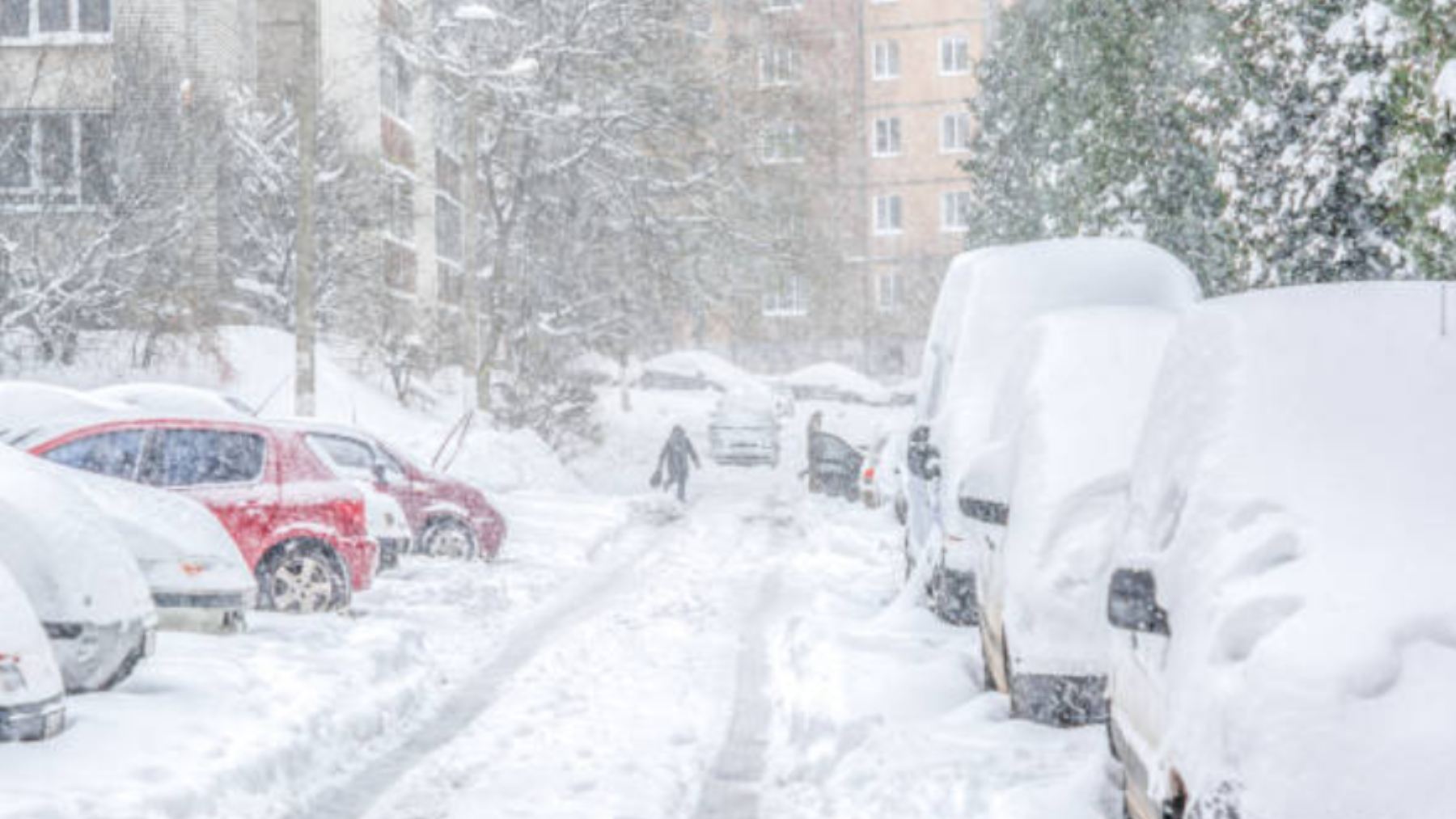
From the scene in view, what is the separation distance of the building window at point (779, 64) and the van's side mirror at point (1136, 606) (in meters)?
35.4

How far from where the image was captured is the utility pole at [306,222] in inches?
794

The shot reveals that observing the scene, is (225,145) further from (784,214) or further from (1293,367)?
(1293,367)

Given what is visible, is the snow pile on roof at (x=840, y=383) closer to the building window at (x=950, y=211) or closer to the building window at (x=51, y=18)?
the building window at (x=950, y=211)

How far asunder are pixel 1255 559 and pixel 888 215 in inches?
2680

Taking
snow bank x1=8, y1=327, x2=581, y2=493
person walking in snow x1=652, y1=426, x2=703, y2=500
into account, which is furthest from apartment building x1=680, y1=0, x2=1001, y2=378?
person walking in snow x1=652, y1=426, x2=703, y2=500

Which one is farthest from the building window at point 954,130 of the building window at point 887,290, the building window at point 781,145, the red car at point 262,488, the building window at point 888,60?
the red car at point 262,488

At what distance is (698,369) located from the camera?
6425cm

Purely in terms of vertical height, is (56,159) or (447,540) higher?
(56,159)

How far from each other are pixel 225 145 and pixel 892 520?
50.5ft

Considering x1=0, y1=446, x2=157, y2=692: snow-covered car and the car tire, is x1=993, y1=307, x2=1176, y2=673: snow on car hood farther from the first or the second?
the car tire

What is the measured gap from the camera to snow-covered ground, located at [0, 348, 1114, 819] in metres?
7.46

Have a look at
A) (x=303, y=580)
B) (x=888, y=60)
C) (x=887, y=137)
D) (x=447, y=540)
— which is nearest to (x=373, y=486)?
(x=447, y=540)

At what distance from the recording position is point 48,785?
23.1 ft

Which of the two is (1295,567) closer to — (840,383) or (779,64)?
(779,64)
